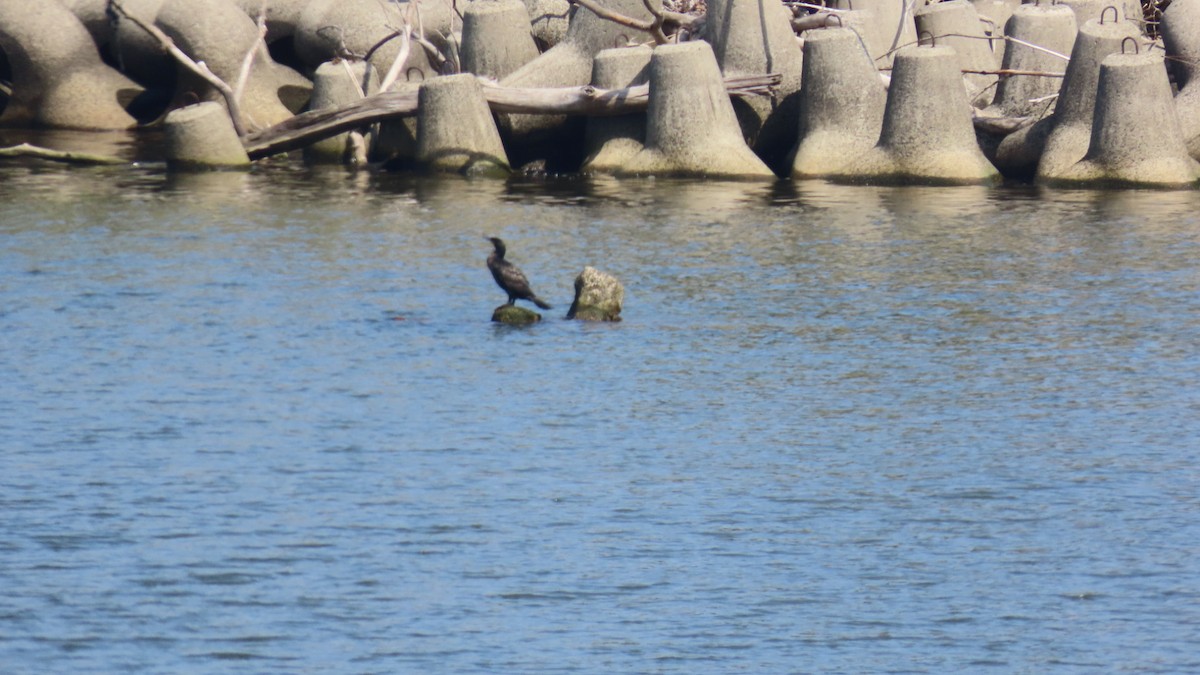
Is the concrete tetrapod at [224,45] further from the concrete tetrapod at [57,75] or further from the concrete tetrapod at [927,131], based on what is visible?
the concrete tetrapod at [927,131]

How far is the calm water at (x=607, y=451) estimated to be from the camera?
27.6 ft

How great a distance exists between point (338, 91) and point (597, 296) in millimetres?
10962

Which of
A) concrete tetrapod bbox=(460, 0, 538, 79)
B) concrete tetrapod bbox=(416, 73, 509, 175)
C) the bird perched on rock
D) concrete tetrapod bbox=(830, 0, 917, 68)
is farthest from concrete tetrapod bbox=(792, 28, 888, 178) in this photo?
the bird perched on rock

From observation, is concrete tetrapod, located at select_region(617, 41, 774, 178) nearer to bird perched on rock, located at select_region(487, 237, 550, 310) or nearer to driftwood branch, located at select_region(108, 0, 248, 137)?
driftwood branch, located at select_region(108, 0, 248, 137)

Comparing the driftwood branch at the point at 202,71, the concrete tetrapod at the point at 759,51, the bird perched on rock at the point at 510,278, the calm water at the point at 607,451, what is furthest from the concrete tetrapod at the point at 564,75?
the bird perched on rock at the point at 510,278

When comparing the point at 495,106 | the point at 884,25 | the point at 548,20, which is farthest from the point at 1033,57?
the point at 548,20

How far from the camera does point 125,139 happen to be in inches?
1110

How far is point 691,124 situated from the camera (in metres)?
22.9

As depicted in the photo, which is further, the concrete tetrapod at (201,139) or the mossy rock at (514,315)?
the concrete tetrapod at (201,139)

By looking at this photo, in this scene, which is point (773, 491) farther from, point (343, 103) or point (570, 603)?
point (343, 103)

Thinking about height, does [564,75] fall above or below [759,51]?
below

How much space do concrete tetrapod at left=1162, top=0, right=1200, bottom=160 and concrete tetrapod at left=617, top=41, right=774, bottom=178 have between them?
454cm

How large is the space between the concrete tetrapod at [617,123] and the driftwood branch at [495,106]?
0.26 m

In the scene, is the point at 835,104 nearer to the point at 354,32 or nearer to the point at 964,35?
the point at 964,35
